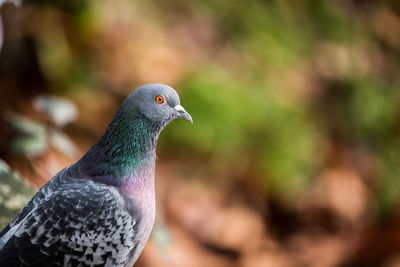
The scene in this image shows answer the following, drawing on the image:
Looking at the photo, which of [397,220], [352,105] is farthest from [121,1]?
[397,220]

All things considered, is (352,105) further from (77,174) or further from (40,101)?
(77,174)

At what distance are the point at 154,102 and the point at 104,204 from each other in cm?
38

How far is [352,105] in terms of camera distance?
545cm

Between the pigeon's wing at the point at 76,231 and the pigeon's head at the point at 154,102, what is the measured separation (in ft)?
0.97

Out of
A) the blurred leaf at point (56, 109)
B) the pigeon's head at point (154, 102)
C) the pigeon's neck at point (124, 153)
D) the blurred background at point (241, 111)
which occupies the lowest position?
the pigeon's neck at point (124, 153)

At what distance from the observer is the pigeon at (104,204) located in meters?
1.74

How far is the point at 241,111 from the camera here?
465 centimetres

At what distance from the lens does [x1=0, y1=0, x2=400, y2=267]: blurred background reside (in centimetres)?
436

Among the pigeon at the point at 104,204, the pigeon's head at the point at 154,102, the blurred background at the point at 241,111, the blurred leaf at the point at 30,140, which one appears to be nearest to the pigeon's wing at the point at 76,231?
the pigeon at the point at 104,204

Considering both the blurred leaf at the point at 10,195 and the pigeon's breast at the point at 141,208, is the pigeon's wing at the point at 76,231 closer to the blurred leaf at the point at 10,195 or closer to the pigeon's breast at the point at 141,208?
the pigeon's breast at the point at 141,208

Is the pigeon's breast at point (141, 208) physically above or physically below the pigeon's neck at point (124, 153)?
below

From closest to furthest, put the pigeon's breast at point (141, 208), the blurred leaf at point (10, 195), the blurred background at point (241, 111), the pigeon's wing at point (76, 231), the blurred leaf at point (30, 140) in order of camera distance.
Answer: the pigeon's wing at point (76, 231) → the pigeon's breast at point (141, 208) → the blurred leaf at point (10, 195) → the blurred leaf at point (30, 140) → the blurred background at point (241, 111)

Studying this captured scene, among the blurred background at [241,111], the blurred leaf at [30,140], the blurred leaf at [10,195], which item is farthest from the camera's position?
the blurred background at [241,111]

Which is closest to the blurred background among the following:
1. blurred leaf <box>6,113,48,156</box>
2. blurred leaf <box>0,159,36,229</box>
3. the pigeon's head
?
blurred leaf <box>6,113,48,156</box>
